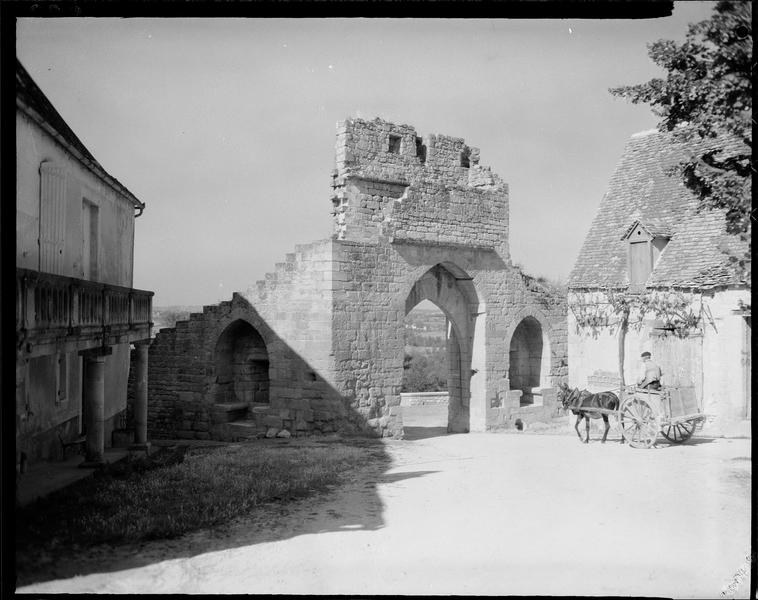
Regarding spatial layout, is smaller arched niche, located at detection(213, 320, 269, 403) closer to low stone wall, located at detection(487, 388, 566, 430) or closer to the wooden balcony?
the wooden balcony

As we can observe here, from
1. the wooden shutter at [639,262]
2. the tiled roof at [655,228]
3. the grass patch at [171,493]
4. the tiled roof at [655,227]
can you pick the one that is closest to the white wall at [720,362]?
the tiled roof at [655,227]

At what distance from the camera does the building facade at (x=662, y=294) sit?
14.9 meters

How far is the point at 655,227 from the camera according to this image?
16.9 m

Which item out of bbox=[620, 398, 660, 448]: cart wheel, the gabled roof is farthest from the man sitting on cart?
the gabled roof

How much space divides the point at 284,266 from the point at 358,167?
3005mm

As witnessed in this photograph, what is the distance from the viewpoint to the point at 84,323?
32.0ft

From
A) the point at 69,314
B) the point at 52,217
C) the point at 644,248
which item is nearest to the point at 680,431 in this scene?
the point at 644,248

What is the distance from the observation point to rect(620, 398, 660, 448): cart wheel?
42.0ft

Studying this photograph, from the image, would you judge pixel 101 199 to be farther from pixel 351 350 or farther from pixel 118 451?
pixel 351 350

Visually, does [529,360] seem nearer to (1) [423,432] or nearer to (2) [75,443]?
(1) [423,432]

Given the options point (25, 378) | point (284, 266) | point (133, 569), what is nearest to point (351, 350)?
point (284, 266)

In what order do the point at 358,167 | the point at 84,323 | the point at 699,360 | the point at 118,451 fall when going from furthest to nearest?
the point at 358,167 → the point at 699,360 → the point at 118,451 → the point at 84,323

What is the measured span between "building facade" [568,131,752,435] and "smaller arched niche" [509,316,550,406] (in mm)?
3476

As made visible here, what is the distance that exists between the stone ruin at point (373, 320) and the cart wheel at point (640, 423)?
18.5 feet
